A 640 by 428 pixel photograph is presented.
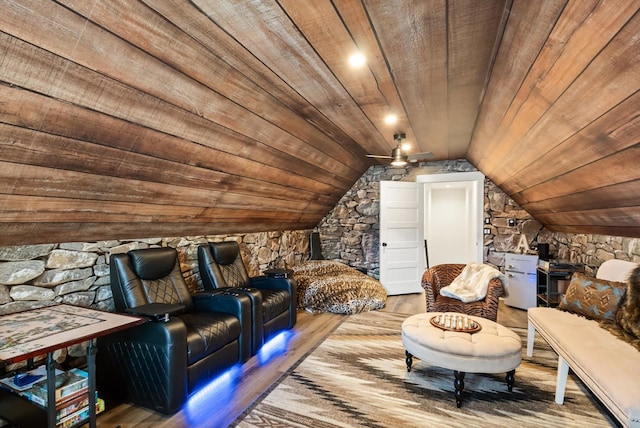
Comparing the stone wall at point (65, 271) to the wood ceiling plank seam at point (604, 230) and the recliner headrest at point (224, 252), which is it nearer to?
the recliner headrest at point (224, 252)

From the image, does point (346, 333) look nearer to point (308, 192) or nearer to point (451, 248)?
point (308, 192)

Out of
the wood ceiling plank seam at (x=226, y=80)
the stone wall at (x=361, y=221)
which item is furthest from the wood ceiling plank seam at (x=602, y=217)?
the wood ceiling plank seam at (x=226, y=80)

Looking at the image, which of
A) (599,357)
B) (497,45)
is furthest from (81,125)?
(599,357)

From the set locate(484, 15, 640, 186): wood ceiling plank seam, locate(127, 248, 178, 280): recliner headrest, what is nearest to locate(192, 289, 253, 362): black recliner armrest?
locate(127, 248, 178, 280): recliner headrest

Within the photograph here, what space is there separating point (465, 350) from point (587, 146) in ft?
5.24

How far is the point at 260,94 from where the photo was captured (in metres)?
2.47

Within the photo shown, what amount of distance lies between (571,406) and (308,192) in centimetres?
358

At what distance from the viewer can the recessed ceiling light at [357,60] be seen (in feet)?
6.66

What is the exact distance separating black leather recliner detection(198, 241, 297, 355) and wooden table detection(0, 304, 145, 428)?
4.45 ft

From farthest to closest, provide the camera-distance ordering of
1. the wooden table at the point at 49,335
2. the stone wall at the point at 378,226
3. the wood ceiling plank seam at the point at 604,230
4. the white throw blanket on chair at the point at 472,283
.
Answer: the stone wall at the point at 378,226 → the white throw blanket on chair at the point at 472,283 → the wood ceiling plank seam at the point at 604,230 → the wooden table at the point at 49,335

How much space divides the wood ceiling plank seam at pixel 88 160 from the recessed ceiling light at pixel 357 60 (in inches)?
58.6

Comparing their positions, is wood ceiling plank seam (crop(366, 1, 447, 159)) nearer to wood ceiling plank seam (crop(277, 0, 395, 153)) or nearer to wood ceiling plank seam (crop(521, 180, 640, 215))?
wood ceiling plank seam (crop(277, 0, 395, 153))

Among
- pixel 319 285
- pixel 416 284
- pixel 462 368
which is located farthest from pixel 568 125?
pixel 416 284

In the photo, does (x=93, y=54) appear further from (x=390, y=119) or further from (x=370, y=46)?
(x=390, y=119)
